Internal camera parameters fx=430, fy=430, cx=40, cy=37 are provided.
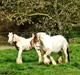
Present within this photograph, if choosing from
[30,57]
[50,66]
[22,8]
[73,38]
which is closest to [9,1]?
[22,8]

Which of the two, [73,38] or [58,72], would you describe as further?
[73,38]

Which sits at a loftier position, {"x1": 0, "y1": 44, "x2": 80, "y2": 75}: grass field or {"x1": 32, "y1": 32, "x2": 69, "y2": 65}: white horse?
{"x1": 32, "y1": 32, "x2": 69, "y2": 65}: white horse

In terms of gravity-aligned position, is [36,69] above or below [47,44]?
below

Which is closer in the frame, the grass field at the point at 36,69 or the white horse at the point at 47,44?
the grass field at the point at 36,69

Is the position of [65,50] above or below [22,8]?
below

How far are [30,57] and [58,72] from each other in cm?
404

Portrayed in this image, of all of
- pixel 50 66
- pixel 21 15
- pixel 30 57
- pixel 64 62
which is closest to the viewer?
pixel 50 66

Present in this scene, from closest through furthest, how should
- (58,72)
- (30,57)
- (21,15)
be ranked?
(58,72) → (30,57) → (21,15)

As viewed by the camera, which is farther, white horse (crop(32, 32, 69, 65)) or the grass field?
white horse (crop(32, 32, 69, 65))

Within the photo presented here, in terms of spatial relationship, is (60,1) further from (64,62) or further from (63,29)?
(64,62)

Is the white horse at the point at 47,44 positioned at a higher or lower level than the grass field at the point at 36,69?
higher

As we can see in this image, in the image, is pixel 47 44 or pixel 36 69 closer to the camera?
pixel 36 69

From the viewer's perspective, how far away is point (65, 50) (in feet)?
45.8

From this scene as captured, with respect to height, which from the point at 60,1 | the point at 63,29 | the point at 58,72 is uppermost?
the point at 60,1
